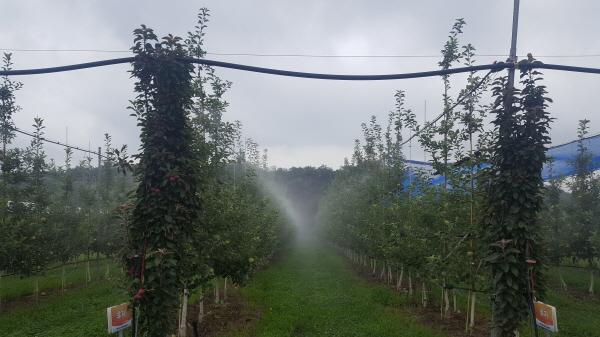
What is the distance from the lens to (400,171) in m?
16.3

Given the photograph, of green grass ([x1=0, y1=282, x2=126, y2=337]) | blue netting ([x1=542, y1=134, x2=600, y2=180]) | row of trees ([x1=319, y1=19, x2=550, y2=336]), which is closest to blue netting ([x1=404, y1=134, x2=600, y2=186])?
blue netting ([x1=542, y1=134, x2=600, y2=180])

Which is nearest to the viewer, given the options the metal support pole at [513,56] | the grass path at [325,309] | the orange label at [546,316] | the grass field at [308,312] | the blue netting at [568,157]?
the orange label at [546,316]

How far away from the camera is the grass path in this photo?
9.98 meters

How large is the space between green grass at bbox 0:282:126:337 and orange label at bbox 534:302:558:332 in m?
8.42

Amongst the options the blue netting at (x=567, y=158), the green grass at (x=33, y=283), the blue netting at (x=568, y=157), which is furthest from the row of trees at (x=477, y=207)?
the green grass at (x=33, y=283)

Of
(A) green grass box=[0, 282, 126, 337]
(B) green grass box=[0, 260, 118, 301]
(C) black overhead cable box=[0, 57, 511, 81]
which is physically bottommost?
(B) green grass box=[0, 260, 118, 301]

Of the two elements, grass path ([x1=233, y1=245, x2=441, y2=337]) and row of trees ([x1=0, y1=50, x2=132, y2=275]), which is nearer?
grass path ([x1=233, y1=245, x2=441, y2=337])

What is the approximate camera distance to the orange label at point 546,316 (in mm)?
5523

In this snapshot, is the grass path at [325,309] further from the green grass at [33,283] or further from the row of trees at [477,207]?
the green grass at [33,283]

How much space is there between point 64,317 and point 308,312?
7255 millimetres

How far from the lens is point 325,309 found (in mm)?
12281

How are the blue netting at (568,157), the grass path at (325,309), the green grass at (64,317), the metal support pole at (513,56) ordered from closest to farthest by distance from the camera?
the metal support pole at (513,56) → the grass path at (325,309) → the green grass at (64,317) → the blue netting at (568,157)

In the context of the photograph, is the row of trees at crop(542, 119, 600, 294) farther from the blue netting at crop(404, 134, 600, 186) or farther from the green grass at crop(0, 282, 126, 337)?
Result: the green grass at crop(0, 282, 126, 337)

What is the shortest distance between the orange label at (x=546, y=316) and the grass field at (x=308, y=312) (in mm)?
3216
